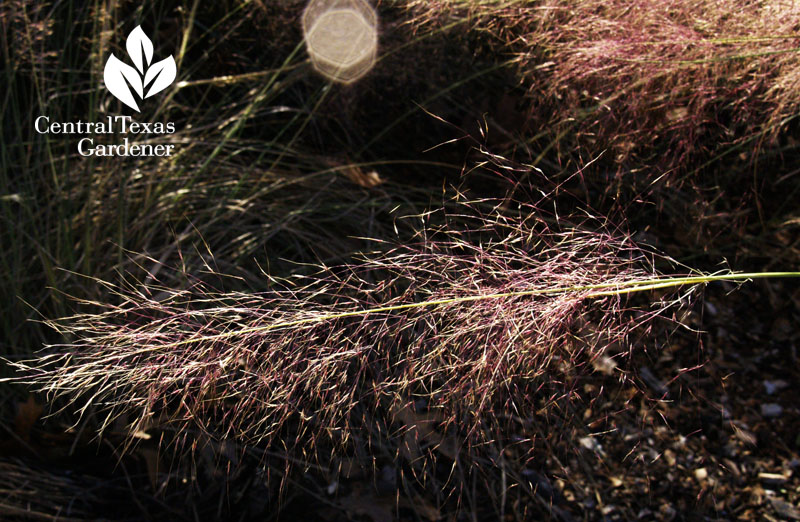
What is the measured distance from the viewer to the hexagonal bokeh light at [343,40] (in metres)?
2.14

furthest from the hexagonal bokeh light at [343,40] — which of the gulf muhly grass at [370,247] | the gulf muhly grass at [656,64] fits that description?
the gulf muhly grass at [656,64]

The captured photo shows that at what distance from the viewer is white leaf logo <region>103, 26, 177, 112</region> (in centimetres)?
201

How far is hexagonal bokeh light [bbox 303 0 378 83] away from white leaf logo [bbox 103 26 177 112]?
45 centimetres

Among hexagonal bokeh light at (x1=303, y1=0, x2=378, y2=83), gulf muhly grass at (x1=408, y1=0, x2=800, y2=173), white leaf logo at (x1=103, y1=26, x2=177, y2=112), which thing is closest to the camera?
gulf muhly grass at (x1=408, y1=0, x2=800, y2=173)

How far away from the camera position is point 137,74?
205 centimetres

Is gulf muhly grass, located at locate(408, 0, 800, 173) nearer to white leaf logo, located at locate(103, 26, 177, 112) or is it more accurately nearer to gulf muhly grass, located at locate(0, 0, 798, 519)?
gulf muhly grass, located at locate(0, 0, 798, 519)

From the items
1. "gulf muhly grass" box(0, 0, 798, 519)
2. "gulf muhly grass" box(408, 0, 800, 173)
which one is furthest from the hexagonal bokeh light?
"gulf muhly grass" box(408, 0, 800, 173)

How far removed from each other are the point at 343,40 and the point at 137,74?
64 centimetres

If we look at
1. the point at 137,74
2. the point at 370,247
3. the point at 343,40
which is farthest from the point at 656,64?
the point at 137,74

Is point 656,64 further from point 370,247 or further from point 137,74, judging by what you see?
point 137,74

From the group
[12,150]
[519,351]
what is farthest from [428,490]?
[12,150]

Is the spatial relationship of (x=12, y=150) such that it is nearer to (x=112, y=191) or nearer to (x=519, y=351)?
(x=112, y=191)

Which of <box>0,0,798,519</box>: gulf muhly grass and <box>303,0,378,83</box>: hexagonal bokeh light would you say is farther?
<box>303,0,378,83</box>: hexagonal bokeh light

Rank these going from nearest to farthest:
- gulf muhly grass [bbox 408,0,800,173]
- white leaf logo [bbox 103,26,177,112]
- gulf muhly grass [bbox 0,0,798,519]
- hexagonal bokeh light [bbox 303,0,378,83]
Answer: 1. gulf muhly grass [bbox 0,0,798,519]
2. gulf muhly grass [bbox 408,0,800,173]
3. white leaf logo [bbox 103,26,177,112]
4. hexagonal bokeh light [bbox 303,0,378,83]
